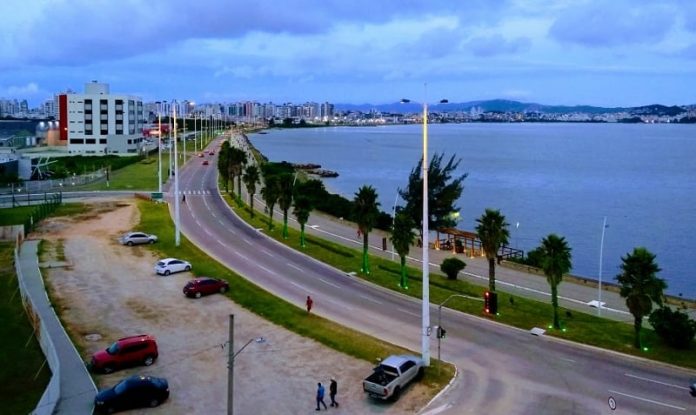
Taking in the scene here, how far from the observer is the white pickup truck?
82.0ft

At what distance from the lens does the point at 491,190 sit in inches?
4958

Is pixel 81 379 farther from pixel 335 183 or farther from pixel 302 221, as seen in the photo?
pixel 335 183

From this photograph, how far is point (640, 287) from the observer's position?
31328 mm

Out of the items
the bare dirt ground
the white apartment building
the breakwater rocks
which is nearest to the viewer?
the bare dirt ground

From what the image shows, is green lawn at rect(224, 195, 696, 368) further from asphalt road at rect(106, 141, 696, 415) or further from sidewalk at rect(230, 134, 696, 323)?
sidewalk at rect(230, 134, 696, 323)

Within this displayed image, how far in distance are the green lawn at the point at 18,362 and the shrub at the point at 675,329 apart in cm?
2825

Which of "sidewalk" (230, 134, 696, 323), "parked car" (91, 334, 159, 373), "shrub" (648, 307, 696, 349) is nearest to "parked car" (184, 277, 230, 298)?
"parked car" (91, 334, 159, 373)

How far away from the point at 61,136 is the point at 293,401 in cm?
15870

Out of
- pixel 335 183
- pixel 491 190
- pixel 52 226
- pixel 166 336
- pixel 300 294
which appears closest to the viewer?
pixel 166 336

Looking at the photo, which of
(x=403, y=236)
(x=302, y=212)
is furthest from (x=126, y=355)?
(x=302, y=212)

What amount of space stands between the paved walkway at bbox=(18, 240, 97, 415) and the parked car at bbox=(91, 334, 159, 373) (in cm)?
71

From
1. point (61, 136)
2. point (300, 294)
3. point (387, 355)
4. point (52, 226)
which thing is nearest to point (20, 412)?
point (387, 355)

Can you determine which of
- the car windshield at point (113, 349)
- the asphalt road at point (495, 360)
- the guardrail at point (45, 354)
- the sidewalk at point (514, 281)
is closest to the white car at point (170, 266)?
the asphalt road at point (495, 360)

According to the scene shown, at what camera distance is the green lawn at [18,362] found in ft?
81.6
